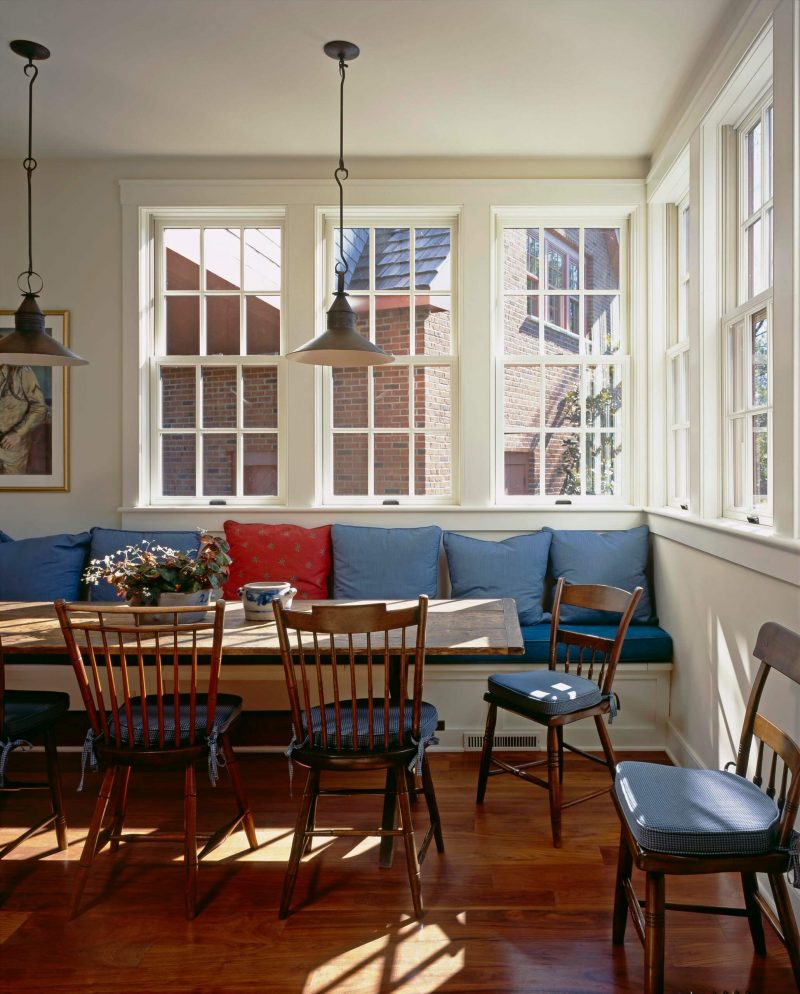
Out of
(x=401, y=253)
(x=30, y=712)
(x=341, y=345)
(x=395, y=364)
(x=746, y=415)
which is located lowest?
(x=30, y=712)

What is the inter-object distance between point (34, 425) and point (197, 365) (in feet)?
3.25

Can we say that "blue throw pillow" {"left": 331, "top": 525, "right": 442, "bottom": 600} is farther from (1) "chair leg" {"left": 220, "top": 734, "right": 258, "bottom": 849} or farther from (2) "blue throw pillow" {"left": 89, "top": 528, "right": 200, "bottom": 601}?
(1) "chair leg" {"left": 220, "top": 734, "right": 258, "bottom": 849}

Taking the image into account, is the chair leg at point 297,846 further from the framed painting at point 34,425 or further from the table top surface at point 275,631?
the framed painting at point 34,425

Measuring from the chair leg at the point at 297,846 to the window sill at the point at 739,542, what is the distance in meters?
1.62

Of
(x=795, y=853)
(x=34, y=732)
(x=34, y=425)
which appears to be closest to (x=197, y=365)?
(x=34, y=425)

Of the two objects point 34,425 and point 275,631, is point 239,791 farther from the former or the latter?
point 34,425

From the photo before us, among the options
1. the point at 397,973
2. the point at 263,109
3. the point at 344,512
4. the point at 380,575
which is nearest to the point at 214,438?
the point at 344,512

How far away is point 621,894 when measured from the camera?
7.50ft

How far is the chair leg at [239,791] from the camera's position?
284cm

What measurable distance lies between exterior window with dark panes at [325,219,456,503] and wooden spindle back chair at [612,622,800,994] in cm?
263

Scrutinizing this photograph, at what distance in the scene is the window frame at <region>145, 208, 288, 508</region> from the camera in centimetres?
462

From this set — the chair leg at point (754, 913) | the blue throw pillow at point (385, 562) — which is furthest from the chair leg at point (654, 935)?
the blue throw pillow at point (385, 562)

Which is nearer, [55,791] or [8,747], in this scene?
[8,747]

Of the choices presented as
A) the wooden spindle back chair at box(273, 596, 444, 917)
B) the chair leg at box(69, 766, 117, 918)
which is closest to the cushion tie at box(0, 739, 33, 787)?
the chair leg at box(69, 766, 117, 918)
